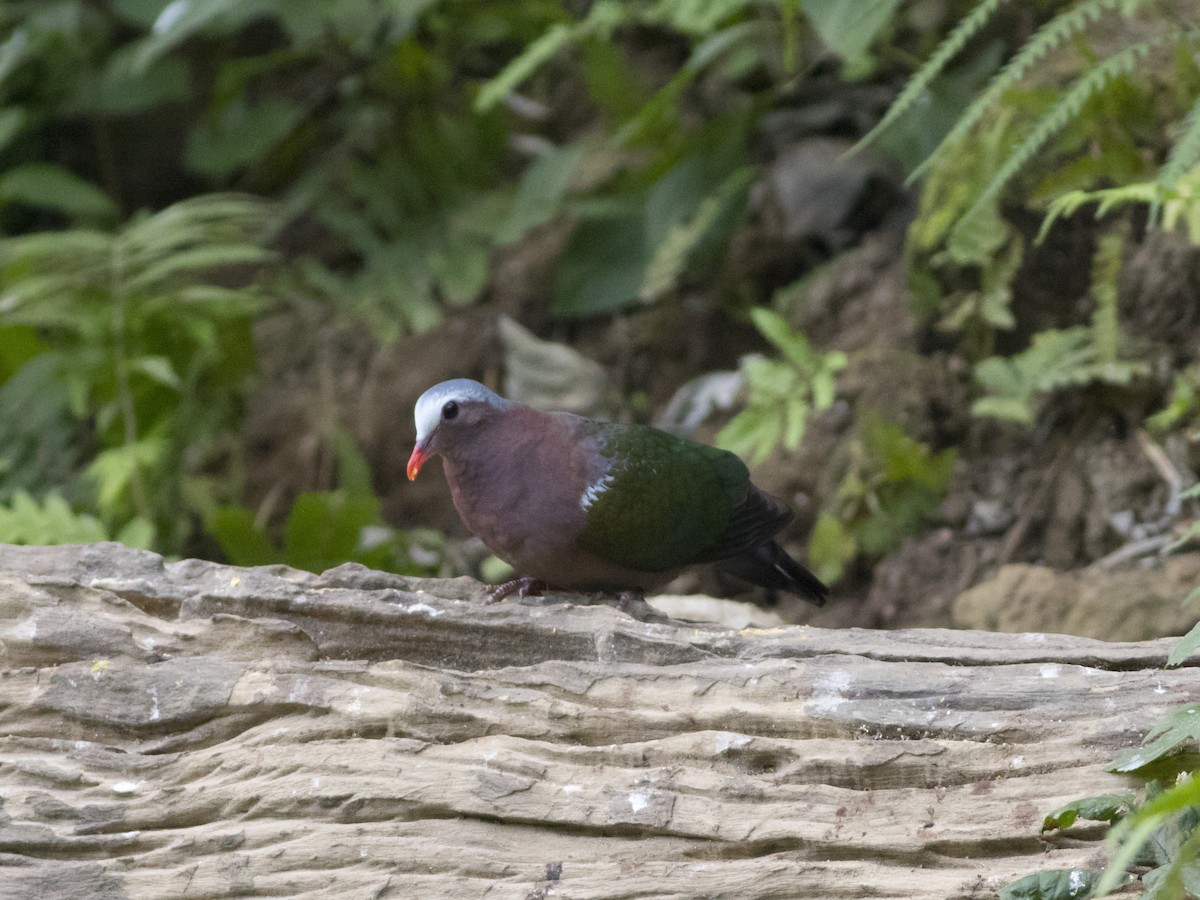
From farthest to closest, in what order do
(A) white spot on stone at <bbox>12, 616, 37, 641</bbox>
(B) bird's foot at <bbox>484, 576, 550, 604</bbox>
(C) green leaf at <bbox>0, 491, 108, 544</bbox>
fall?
(C) green leaf at <bbox>0, 491, 108, 544</bbox>, (B) bird's foot at <bbox>484, 576, 550, 604</bbox>, (A) white spot on stone at <bbox>12, 616, 37, 641</bbox>

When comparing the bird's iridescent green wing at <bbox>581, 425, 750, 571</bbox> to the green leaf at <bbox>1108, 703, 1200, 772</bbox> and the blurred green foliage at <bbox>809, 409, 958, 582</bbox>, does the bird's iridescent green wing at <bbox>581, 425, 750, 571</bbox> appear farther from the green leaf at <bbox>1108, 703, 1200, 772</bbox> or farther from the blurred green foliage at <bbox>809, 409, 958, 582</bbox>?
the green leaf at <bbox>1108, 703, 1200, 772</bbox>

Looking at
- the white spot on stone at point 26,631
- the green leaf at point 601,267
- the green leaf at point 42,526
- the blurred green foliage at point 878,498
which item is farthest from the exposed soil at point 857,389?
the white spot on stone at point 26,631

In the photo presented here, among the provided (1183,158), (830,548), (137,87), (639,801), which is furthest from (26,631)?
(137,87)

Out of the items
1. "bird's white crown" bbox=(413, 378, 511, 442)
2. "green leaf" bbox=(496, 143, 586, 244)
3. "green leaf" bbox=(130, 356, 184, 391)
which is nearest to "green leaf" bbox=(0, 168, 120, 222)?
"green leaf" bbox=(130, 356, 184, 391)

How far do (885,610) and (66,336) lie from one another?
350 cm

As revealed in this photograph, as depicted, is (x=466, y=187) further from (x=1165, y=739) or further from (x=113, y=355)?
(x=1165, y=739)

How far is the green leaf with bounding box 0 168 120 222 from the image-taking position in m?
5.84

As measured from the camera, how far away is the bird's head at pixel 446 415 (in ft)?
10.4

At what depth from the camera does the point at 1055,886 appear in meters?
2.11

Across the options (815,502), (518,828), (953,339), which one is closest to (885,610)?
(815,502)

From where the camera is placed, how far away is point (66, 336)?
5.11 meters

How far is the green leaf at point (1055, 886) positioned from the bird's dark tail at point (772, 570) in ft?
5.31

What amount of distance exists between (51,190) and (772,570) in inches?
165

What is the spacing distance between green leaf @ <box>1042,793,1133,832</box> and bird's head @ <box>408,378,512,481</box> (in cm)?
172
